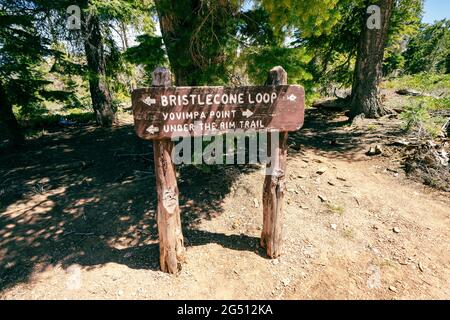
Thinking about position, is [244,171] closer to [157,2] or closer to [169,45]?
[169,45]

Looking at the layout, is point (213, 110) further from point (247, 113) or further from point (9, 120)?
point (9, 120)

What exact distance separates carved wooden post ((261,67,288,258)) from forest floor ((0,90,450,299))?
0.26 metres

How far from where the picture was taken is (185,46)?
182 inches

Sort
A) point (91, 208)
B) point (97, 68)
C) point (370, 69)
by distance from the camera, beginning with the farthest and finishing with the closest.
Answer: point (97, 68), point (370, 69), point (91, 208)

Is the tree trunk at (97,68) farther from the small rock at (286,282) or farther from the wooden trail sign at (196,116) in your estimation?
the small rock at (286,282)

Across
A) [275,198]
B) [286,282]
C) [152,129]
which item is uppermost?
[152,129]

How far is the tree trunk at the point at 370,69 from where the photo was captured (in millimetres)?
8984

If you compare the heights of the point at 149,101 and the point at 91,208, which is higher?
the point at 149,101

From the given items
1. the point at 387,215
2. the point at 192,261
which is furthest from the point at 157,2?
the point at 387,215

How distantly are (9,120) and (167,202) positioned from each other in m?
8.16

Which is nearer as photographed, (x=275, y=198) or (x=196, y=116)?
(x=196, y=116)

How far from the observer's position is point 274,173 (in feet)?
10.9

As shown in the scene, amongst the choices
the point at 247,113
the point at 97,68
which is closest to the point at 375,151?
the point at 247,113

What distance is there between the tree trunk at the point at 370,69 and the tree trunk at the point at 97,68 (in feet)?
30.9
